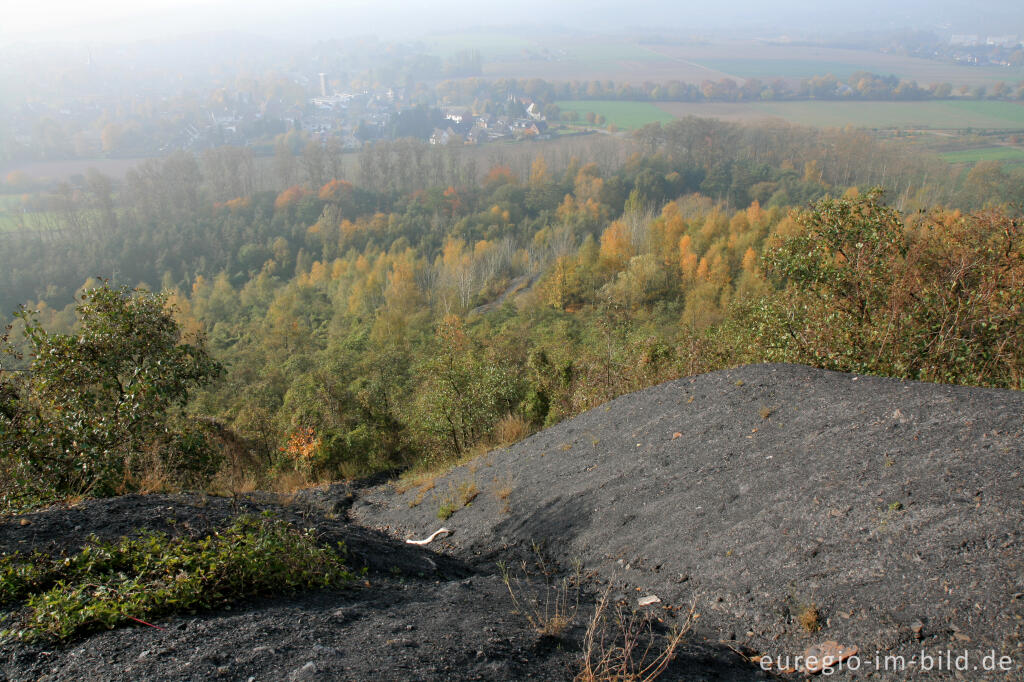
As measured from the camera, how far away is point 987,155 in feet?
215

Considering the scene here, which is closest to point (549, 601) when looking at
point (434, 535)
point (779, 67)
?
point (434, 535)

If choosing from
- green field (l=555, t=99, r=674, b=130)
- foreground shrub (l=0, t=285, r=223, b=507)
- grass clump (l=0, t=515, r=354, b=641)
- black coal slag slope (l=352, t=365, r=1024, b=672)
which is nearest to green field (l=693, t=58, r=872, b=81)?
green field (l=555, t=99, r=674, b=130)

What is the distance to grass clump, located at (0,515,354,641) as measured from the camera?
395cm

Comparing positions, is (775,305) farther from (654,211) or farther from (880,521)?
(654,211)

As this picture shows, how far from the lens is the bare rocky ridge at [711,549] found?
3832 mm

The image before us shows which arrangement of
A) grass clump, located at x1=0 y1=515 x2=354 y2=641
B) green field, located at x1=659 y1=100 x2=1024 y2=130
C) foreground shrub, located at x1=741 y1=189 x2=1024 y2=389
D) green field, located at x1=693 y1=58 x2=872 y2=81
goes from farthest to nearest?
green field, located at x1=693 y1=58 x2=872 y2=81, green field, located at x1=659 y1=100 x2=1024 y2=130, foreground shrub, located at x1=741 y1=189 x2=1024 y2=389, grass clump, located at x1=0 y1=515 x2=354 y2=641

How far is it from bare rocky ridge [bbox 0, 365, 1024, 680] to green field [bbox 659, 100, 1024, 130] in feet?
285

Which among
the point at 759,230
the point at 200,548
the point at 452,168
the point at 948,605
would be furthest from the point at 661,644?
the point at 452,168

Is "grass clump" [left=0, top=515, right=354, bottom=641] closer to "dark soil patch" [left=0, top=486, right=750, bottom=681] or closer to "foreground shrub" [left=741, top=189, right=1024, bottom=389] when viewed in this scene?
"dark soil patch" [left=0, top=486, right=750, bottom=681]

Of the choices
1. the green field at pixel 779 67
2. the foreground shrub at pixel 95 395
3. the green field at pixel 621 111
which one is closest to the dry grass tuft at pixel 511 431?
the foreground shrub at pixel 95 395

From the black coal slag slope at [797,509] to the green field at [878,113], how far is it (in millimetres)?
86484

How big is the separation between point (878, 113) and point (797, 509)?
11039cm

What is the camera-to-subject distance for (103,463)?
291 inches

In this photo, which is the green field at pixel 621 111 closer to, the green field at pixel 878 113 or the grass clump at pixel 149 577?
the green field at pixel 878 113
